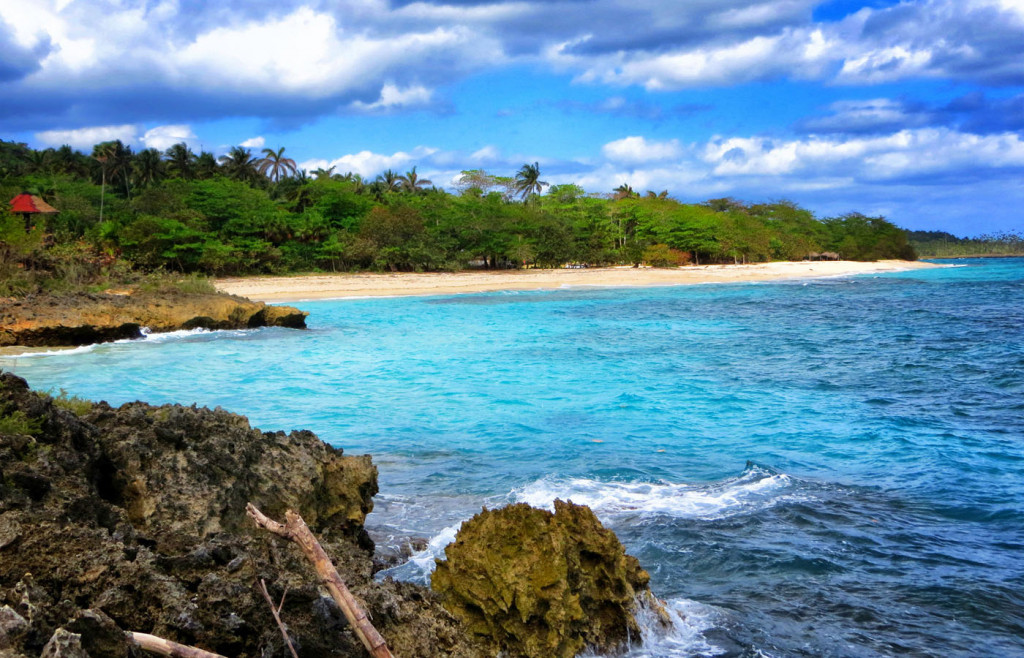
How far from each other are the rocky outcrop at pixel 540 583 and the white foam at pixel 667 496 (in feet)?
7.51

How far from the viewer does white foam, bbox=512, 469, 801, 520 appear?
6707 millimetres

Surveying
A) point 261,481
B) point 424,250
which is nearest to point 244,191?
point 424,250

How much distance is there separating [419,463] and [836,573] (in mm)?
4542

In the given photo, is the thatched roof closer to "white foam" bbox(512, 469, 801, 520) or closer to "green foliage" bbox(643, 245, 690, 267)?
"white foam" bbox(512, 469, 801, 520)

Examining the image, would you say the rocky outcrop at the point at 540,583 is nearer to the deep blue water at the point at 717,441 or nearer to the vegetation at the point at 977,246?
the deep blue water at the point at 717,441

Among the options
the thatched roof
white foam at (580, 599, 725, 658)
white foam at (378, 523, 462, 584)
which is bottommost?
white foam at (580, 599, 725, 658)

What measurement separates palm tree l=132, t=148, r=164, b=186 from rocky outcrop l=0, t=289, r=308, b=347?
45.3m

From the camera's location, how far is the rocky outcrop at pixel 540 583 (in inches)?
149

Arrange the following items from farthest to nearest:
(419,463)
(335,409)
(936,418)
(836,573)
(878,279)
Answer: (878,279) → (335,409) → (936,418) → (419,463) → (836,573)

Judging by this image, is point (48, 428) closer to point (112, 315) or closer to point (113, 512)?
point (113, 512)

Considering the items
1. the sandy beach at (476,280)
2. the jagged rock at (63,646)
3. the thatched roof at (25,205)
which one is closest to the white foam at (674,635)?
the jagged rock at (63,646)

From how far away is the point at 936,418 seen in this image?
416 inches

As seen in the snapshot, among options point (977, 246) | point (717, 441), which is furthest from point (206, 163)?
point (977, 246)

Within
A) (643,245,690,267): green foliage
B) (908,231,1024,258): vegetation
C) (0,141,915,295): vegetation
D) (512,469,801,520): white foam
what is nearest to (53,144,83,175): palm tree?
(0,141,915,295): vegetation
